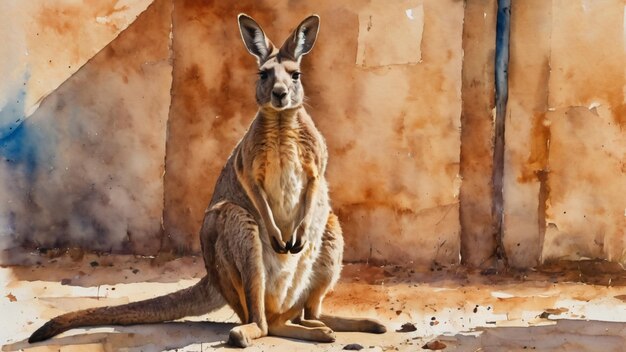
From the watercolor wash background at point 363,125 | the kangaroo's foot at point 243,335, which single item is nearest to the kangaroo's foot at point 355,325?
the kangaroo's foot at point 243,335

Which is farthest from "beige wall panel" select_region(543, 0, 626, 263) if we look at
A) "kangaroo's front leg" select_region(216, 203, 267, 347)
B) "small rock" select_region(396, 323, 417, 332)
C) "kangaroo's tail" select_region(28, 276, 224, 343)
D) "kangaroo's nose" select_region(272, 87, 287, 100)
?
"kangaroo's tail" select_region(28, 276, 224, 343)

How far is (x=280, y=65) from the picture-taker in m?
5.70

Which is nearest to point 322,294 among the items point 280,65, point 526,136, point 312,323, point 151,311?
point 312,323

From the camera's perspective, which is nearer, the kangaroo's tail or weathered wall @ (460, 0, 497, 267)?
the kangaroo's tail

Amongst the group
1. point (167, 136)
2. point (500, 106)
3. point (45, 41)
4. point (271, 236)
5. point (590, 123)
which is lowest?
point (271, 236)

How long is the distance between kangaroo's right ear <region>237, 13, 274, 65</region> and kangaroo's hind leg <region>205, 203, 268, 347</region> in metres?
0.90

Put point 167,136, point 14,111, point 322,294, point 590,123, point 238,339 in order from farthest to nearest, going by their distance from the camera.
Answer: point 167,136 → point 590,123 → point 14,111 → point 322,294 → point 238,339

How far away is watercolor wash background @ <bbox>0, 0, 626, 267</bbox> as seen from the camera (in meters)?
7.46

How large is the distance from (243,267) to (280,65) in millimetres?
1135

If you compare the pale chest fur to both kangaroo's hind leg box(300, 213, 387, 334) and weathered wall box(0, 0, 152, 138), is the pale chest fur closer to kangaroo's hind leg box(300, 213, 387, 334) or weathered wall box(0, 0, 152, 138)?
kangaroo's hind leg box(300, 213, 387, 334)

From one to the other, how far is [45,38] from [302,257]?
9.36 feet

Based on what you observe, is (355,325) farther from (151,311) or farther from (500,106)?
(500,106)

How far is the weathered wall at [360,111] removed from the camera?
752cm

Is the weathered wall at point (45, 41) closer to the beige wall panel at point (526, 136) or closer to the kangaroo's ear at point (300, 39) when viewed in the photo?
the kangaroo's ear at point (300, 39)
